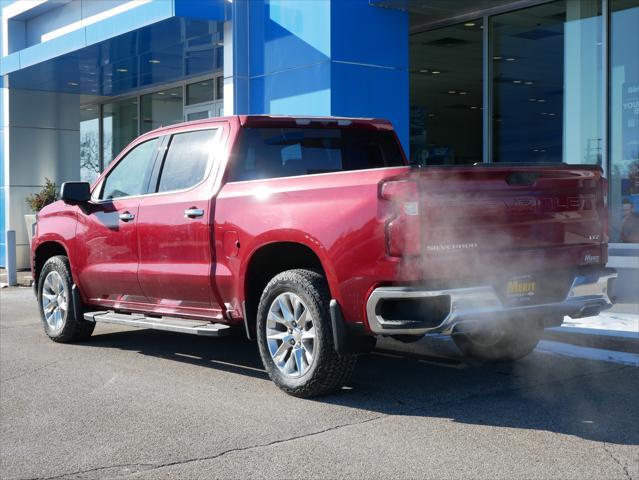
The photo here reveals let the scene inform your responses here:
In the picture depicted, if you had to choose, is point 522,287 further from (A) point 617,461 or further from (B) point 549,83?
(B) point 549,83

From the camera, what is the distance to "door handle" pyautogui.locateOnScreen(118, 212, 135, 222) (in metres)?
7.58

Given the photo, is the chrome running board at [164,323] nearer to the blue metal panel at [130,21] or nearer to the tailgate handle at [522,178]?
the tailgate handle at [522,178]

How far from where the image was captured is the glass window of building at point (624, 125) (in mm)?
11867

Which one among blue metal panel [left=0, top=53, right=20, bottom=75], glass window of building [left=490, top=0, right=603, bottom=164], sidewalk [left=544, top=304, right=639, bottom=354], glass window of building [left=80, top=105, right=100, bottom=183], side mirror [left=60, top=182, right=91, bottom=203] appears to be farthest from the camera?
glass window of building [left=80, top=105, right=100, bottom=183]

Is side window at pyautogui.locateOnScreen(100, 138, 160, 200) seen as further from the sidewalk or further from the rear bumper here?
the sidewalk

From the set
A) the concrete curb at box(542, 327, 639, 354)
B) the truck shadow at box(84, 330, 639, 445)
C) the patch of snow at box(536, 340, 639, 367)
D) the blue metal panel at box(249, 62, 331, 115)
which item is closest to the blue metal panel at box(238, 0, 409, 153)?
the blue metal panel at box(249, 62, 331, 115)

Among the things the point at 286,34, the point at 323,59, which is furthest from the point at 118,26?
the point at 323,59

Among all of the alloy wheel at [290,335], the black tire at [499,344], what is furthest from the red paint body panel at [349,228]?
the black tire at [499,344]

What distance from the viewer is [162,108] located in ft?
69.6

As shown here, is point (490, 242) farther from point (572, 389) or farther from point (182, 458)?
point (182, 458)

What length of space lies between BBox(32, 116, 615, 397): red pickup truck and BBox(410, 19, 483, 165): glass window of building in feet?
24.2

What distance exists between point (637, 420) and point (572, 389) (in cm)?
82

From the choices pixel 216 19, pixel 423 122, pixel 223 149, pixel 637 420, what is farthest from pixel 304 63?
pixel 637 420

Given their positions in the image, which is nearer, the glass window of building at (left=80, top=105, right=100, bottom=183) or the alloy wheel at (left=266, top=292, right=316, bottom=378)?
the alloy wheel at (left=266, top=292, right=316, bottom=378)
